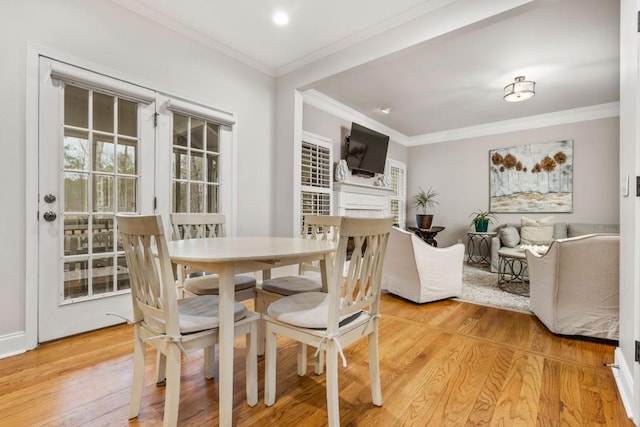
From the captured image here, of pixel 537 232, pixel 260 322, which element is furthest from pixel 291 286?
pixel 537 232

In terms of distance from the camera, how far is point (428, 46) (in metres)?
2.70

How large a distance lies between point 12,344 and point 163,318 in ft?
5.30

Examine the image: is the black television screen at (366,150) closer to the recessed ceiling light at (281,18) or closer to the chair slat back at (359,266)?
the recessed ceiling light at (281,18)

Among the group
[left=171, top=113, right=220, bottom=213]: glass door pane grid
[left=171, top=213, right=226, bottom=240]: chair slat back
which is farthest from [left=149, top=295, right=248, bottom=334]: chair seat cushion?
[left=171, top=113, right=220, bottom=213]: glass door pane grid

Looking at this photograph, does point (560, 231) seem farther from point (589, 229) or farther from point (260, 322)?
point (260, 322)

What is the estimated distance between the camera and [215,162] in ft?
10.4

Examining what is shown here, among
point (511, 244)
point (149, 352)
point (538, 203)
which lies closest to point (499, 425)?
point (149, 352)

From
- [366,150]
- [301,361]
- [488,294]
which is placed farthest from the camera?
[366,150]

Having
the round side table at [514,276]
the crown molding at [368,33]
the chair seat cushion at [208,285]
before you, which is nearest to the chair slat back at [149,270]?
the chair seat cushion at [208,285]

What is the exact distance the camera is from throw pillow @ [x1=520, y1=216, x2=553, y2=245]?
472 cm

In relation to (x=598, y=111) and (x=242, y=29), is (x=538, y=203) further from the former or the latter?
(x=242, y=29)

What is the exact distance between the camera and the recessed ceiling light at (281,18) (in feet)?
8.75

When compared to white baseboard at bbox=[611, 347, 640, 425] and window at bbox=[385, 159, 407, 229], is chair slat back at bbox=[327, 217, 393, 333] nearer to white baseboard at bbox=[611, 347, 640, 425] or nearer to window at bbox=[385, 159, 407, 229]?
white baseboard at bbox=[611, 347, 640, 425]

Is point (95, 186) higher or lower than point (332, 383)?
higher
